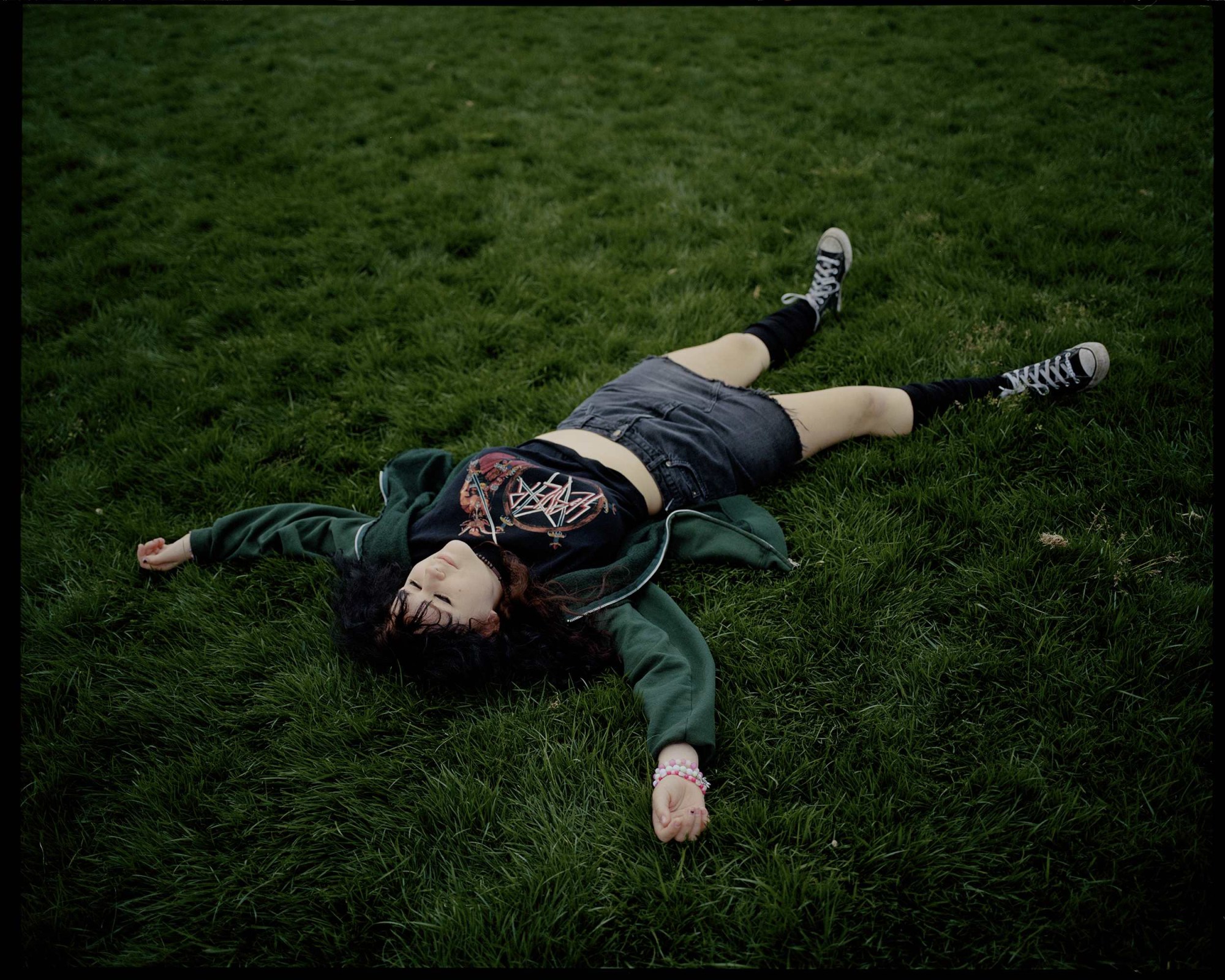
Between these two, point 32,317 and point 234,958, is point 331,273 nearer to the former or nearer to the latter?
point 32,317

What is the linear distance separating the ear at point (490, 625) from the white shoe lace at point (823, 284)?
2.45m

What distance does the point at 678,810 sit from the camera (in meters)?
1.89

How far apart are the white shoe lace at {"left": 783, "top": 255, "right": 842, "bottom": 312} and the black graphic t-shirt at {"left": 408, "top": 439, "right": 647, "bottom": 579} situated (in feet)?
5.71

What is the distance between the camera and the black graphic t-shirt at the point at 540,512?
2488 mm

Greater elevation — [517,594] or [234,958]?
[517,594]

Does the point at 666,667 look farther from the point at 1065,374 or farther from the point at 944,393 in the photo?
the point at 1065,374

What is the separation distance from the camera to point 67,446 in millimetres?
3508

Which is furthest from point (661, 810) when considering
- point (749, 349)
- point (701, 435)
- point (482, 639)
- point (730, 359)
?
point (749, 349)

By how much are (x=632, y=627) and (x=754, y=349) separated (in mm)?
1755

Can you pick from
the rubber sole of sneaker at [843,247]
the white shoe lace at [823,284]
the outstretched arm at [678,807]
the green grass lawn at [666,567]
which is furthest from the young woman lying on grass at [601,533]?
the rubber sole of sneaker at [843,247]

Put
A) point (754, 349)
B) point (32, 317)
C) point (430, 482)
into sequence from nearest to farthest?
point (430, 482) → point (754, 349) → point (32, 317)

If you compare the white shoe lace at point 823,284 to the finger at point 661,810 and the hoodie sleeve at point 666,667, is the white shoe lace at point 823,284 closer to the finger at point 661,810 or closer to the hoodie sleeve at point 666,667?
the hoodie sleeve at point 666,667

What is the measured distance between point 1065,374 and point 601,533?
2.23m

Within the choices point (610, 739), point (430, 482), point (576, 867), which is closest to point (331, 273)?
point (430, 482)
